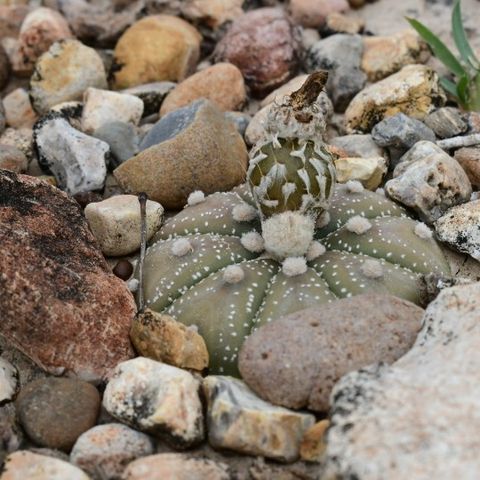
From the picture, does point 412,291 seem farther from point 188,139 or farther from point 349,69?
point 349,69

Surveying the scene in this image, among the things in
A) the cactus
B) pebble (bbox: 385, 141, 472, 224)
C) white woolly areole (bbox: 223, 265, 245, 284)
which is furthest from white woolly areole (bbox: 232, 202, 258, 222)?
pebble (bbox: 385, 141, 472, 224)

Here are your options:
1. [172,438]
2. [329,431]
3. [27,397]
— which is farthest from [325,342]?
[27,397]

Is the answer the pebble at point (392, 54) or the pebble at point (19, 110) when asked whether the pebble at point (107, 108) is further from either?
the pebble at point (392, 54)

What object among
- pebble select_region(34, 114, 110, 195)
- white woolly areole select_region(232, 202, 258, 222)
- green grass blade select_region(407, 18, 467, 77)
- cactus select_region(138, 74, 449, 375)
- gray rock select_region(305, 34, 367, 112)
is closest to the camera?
cactus select_region(138, 74, 449, 375)

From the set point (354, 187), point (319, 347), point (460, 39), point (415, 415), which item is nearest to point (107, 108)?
point (354, 187)

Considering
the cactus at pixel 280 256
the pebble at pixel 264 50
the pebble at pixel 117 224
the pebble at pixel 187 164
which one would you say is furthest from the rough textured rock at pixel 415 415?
the pebble at pixel 264 50

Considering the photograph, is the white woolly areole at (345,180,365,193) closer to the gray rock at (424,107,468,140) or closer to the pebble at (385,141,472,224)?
the pebble at (385,141,472,224)

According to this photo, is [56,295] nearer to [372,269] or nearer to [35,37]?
[372,269]
